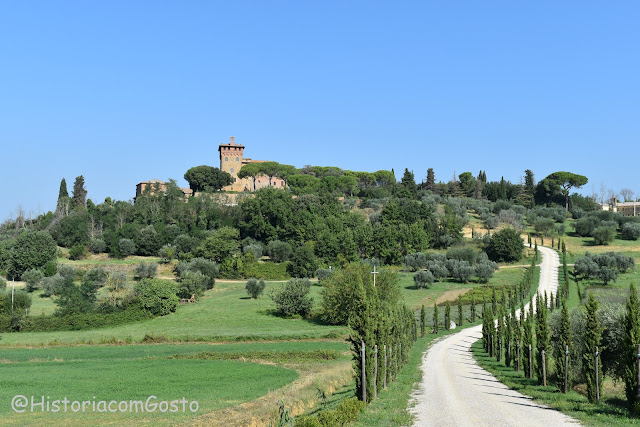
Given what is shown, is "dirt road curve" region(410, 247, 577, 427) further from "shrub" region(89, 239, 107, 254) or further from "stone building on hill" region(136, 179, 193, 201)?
"stone building on hill" region(136, 179, 193, 201)

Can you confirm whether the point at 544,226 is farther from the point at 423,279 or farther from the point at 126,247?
the point at 126,247

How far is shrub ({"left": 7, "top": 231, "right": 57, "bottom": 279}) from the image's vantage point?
79688 mm

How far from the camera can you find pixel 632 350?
711 inches

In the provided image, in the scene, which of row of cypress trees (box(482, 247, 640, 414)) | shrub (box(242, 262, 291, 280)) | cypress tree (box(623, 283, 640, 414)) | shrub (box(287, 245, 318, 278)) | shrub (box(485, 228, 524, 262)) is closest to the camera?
cypress tree (box(623, 283, 640, 414))

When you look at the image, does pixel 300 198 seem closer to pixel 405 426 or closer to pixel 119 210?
pixel 119 210

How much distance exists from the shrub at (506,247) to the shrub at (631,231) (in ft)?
85.0

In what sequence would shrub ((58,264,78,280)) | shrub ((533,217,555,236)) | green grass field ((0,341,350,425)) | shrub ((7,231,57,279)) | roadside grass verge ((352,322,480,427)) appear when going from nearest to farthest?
roadside grass verge ((352,322,480,427)) → green grass field ((0,341,350,425)) → shrub ((58,264,78,280)) → shrub ((7,231,57,279)) → shrub ((533,217,555,236))

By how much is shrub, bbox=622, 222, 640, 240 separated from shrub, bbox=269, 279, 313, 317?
69.9 meters

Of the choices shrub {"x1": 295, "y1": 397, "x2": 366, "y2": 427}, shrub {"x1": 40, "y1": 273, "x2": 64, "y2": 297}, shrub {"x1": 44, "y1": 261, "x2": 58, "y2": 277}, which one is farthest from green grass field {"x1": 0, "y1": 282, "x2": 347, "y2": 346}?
shrub {"x1": 295, "y1": 397, "x2": 366, "y2": 427}

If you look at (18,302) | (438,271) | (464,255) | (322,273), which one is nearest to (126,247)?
(18,302)

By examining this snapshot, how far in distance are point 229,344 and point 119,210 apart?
2912 inches

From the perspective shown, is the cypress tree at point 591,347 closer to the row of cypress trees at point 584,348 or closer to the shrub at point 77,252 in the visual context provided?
the row of cypress trees at point 584,348

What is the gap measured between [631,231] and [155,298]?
277 feet

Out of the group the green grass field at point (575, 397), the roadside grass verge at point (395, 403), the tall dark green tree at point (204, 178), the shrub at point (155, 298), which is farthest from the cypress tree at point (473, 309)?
the tall dark green tree at point (204, 178)
